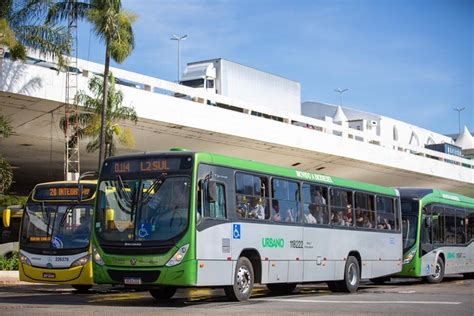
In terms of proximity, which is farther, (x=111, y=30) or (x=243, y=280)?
(x=111, y=30)

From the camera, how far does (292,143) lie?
42344 millimetres

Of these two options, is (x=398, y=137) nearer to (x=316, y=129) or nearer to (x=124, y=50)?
(x=316, y=129)

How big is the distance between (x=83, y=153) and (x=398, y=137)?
4862 centimetres

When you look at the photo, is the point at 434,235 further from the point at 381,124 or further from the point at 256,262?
the point at 381,124

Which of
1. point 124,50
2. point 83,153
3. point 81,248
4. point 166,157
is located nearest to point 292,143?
point 83,153

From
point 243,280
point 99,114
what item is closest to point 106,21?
point 99,114

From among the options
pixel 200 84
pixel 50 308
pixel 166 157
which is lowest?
pixel 50 308

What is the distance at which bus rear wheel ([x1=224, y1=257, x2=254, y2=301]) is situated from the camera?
15.0m

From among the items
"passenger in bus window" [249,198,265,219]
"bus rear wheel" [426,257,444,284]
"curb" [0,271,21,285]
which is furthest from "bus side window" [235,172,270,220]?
"curb" [0,271,21,285]

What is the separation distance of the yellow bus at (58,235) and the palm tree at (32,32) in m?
7.03

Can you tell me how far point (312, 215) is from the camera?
1786 centimetres

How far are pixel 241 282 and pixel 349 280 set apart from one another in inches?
200

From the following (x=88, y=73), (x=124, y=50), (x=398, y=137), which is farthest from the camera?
(x=398, y=137)

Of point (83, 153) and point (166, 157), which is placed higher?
point (83, 153)
